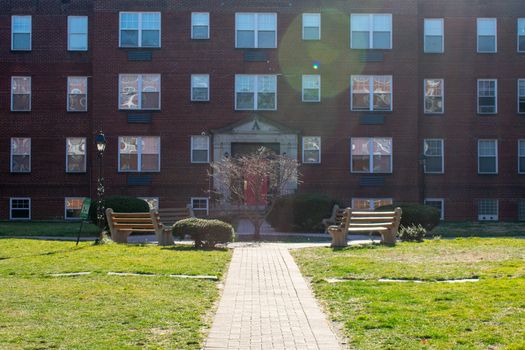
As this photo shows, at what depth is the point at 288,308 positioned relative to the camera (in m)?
9.63

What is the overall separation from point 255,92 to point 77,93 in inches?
343

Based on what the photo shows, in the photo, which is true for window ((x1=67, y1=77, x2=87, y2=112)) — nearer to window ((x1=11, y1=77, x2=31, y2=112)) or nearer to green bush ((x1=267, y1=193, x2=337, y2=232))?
window ((x1=11, y1=77, x2=31, y2=112))

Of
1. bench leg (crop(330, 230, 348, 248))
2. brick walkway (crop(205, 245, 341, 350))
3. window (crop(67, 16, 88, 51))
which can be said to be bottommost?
brick walkway (crop(205, 245, 341, 350))

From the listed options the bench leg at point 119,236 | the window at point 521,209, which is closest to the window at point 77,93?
the bench leg at point 119,236

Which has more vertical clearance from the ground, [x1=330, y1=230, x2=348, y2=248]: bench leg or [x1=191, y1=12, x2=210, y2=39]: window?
[x1=191, y1=12, x2=210, y2=39]: window

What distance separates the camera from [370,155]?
34375 millimetres

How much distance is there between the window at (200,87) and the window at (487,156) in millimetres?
13667

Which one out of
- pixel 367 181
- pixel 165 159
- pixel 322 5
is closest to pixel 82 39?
pixel 165 159

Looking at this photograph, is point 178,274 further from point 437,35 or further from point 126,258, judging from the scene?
point 437,35

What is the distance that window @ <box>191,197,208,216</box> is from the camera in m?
33.7

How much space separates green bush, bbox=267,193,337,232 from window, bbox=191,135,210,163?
9067 millimetres

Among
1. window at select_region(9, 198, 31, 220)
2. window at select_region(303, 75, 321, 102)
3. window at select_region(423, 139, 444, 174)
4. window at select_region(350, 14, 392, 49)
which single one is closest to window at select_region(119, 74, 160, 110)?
window at select_region(9, 198, 31, 220)

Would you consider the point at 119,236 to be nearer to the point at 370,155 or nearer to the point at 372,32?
the point at 370,155

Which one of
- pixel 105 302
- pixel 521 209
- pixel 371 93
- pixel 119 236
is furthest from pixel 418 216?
pixel 105 302
